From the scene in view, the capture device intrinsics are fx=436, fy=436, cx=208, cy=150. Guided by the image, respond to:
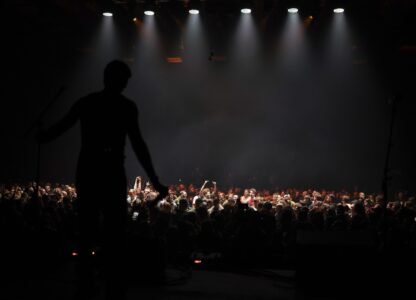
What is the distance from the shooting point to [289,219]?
824 centimetres

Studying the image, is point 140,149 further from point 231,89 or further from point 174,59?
point 231,89

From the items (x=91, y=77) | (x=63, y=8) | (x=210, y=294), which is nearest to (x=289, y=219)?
(x=210, y=294)

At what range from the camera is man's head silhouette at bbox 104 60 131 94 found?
124 inches

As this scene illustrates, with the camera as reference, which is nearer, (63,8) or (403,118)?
(63,8)

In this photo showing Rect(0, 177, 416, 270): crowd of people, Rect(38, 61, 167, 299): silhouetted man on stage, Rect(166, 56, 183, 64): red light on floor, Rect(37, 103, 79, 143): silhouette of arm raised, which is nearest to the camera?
Rect(38, 61, 167, 299): silhouetted man on stage

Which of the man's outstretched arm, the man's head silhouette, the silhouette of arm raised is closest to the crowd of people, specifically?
the silhouette of arm raised

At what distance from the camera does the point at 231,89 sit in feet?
A: 74.3

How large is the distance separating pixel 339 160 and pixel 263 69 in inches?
236

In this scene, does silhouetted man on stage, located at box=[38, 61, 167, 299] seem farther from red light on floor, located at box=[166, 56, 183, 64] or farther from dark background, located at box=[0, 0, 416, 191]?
red light on floor, located at box=[166, 56, 183, 64]

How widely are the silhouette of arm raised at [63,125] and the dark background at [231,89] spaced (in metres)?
14.4

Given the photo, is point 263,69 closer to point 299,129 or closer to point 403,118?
point 299,129

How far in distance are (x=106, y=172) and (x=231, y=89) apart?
19956 mm

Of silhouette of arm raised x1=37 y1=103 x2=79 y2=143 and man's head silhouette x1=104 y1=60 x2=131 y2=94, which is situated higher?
man's head silhouette x1=104 y1=60 x2=131 y2=94

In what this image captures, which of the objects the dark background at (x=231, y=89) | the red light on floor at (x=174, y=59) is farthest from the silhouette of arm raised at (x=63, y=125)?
the red light on floor at (x=174, y=59)
